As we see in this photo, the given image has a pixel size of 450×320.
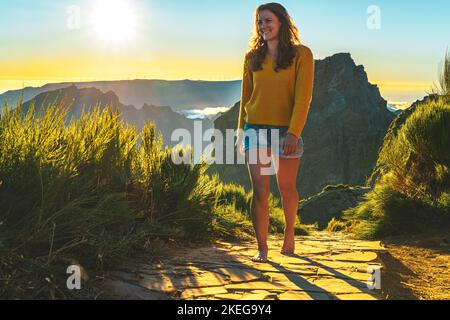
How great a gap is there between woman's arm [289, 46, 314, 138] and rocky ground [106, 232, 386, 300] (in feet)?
3.77

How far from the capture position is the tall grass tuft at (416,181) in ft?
25.8

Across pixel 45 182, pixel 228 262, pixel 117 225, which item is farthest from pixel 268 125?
pixel 45 182

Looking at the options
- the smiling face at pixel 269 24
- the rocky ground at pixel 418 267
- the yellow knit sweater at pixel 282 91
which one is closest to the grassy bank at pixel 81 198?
the yellow knit sweater at pixel 282 91

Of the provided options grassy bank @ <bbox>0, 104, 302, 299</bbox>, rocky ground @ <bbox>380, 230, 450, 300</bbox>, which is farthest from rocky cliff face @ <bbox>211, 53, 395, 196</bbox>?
grassy bank @ <bbox>0, 104, 302, 299</bbox>

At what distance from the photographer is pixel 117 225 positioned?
4.91 m

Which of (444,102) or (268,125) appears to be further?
(444,102)

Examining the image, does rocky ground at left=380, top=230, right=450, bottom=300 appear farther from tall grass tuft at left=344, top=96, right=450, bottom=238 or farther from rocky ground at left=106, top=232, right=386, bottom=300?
tall grass tuft at left=344, top=96, right=450, bottom=238

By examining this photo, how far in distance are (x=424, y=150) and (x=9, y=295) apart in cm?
630

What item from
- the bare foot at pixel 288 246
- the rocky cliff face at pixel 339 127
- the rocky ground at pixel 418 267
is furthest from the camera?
the rocky cliff face at pixel 339 127

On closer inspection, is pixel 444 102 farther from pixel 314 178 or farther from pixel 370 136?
pixel 370 136

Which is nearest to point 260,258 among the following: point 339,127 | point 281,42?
point 281,42

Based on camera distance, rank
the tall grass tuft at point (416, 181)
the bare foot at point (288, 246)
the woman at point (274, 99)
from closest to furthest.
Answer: the woman at point (274, 99)
the bare foot at point (288, 246)
the tall grass tuft at point (416, 181)

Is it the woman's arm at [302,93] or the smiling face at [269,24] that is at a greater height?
the smiling face at [269,24]

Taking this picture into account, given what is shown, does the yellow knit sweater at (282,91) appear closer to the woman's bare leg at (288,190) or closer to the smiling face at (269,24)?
the smiling face at (269,24)
